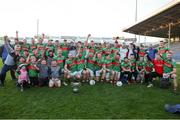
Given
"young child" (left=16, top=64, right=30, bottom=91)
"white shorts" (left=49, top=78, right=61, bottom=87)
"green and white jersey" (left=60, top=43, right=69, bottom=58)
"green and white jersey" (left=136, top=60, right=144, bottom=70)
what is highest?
"green and white jersey" (left=60, top=43, right=69, bottom=58)

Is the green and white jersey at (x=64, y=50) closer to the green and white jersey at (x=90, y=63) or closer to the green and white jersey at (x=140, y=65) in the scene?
the green and white jersey at (x=90, y=63)

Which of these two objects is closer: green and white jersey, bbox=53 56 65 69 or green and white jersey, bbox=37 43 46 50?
green and white jersey, bbox=53 56 65 69

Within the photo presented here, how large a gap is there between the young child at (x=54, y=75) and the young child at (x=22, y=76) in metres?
0.88

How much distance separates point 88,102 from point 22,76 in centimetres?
262

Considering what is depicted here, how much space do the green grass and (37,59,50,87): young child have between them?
39cm

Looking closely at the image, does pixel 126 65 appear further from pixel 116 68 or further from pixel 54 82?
pixel 54 82

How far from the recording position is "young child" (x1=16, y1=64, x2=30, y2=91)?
7600 mm

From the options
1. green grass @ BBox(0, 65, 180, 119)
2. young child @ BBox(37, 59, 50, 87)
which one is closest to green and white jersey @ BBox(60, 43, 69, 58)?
young child @ BBox(37, 59, 50, 87)

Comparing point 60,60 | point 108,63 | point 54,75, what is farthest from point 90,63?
point 54,75

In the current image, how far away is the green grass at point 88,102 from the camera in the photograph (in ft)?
17.5

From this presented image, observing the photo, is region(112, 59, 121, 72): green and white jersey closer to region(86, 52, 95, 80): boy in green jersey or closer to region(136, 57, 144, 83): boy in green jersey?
region(136, 57, 144, 83): boy in green jersey

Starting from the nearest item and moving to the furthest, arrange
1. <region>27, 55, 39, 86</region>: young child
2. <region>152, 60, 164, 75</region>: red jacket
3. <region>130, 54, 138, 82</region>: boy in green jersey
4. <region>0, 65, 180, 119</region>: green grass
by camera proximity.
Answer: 1. <region>0, 65, 180, 119</region>: green grass
2. <region>27, 55, 39, 86</region>: young child
3. <region>152, 60, 164, 75</region>: red jacket
4. <region>130, 54, 138, 82</region>: boy in green jersey

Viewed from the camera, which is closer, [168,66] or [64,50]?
[168,66]

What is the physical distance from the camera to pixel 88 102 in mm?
6277
